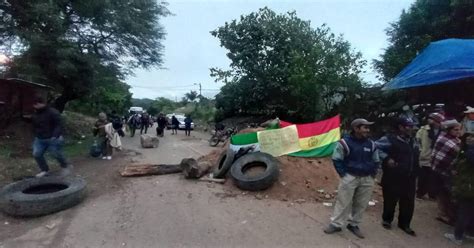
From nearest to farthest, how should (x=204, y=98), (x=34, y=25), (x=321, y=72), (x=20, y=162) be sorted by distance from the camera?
(x=20, y=162)
(x=34, y=25)
(x=321, y=72)
(x=204, y=98)

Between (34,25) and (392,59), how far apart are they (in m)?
15.9

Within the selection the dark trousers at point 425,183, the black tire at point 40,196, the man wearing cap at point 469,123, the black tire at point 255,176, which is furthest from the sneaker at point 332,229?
the black tire at point 40,196

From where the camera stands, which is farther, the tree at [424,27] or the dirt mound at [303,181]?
the tree at [424,27]

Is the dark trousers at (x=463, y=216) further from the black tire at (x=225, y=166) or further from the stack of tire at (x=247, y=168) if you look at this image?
the black tire at (x=225, y=166)

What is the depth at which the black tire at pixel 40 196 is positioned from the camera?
5898mm

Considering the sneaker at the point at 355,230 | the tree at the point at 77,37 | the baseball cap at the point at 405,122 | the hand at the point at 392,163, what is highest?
the tree at the point at 77,37

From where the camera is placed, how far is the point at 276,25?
70.5 feet

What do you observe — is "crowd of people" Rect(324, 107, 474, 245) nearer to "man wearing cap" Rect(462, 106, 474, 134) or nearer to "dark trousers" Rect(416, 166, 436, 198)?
"man wearing cap" Rect(462, 106, 474, 134)

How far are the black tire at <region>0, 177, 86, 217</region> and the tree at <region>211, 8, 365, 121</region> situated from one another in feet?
44.2

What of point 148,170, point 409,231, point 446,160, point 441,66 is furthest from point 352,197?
point 148,170

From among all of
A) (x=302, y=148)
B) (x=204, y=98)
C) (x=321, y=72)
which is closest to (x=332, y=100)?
(x=321, y=72)

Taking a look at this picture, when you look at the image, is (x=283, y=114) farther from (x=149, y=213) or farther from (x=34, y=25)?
(x=149, y=213)

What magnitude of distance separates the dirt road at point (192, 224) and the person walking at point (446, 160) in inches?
12.4

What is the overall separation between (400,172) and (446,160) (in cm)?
103
